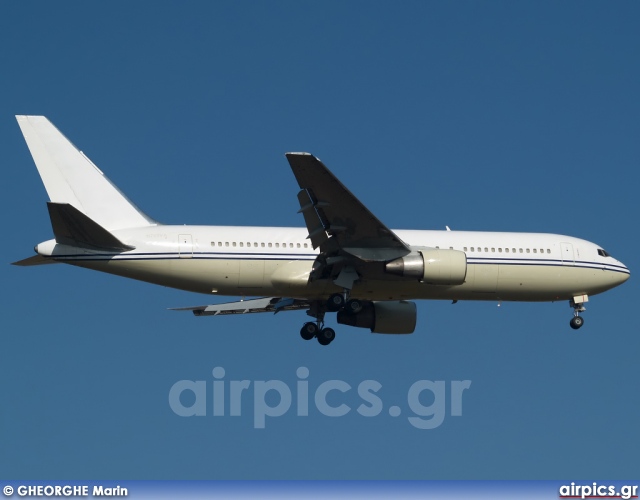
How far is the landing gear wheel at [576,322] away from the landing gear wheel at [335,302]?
8.47 m

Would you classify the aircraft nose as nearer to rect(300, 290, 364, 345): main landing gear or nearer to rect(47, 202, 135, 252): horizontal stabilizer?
rect(300, 290, 364, 345): main landing gear

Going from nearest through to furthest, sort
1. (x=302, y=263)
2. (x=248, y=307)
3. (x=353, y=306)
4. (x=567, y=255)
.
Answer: (x=302, y=263) < (x=353, y=306) < (x=567, y=255) < (x=248, y=307)

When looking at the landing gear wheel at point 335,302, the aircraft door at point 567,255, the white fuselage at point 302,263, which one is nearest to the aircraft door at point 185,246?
the white fuselage at point 302,263

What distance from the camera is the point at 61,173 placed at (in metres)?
42.5

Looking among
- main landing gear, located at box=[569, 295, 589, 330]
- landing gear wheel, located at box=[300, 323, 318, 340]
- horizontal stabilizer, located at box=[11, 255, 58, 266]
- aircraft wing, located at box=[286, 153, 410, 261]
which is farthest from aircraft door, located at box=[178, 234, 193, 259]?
main landing gear, located at box=[569, 295, 589, 330]

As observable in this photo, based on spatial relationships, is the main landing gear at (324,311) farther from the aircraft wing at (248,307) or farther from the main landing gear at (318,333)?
the aircraft wing at (248,307)

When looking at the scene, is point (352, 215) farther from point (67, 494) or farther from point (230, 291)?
point (67, 494)

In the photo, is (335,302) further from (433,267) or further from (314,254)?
(433,267)

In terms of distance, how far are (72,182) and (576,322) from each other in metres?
17.8

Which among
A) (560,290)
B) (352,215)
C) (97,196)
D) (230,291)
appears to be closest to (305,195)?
(352,215)

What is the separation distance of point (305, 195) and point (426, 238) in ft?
20.8

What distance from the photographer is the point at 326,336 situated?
4431 centimetres

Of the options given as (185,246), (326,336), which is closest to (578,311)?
(326,336)

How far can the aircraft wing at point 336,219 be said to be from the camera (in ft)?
125
